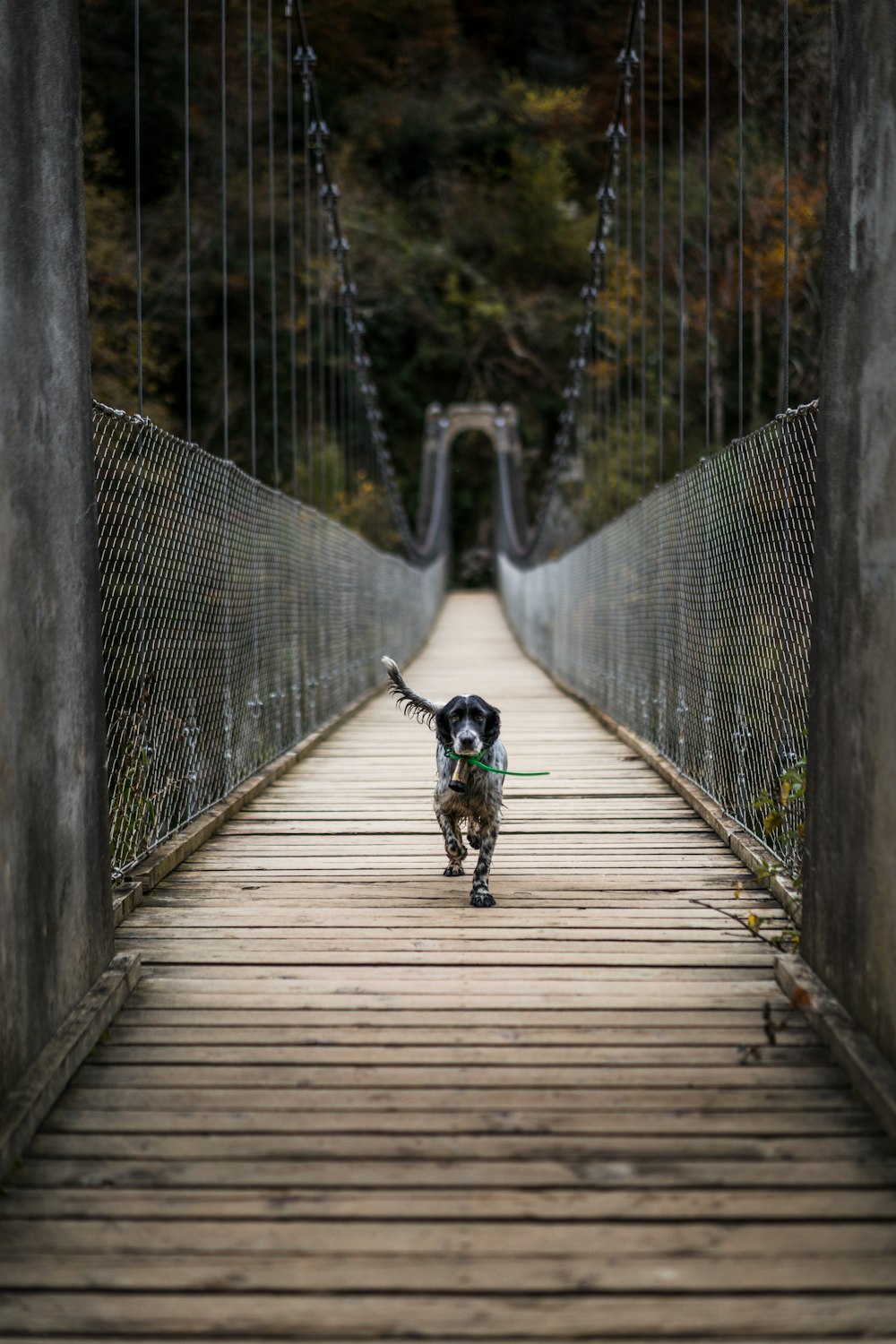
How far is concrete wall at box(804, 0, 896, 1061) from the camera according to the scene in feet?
7.07

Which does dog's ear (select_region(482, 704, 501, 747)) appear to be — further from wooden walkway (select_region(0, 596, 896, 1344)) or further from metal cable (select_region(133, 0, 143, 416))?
metal cable (select_region(133, 0, 143, 416))

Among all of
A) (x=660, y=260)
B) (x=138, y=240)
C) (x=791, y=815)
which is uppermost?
(x=660, y=260)

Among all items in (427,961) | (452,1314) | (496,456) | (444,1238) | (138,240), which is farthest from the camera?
(496,456)

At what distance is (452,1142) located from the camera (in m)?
2.01

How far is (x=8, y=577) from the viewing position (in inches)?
82.0

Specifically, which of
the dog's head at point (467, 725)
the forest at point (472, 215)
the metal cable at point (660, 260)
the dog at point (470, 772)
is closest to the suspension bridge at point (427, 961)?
the dog at point (470, 772)

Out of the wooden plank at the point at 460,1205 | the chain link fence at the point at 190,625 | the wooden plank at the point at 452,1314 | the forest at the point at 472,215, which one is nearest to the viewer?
the wooden plank at the point at 452,1314

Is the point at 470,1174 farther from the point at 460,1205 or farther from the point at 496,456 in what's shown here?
the point at 496,456

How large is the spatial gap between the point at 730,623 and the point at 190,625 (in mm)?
1701

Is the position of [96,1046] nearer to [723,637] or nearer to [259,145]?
[723,637]

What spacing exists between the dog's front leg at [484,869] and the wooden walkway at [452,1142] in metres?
0.05

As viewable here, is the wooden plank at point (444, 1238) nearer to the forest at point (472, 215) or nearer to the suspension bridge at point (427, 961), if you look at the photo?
the suspension bridge at point (427, 961)

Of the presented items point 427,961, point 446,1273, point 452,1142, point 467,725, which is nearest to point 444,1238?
point 446,1273

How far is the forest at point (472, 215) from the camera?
1543 cm
